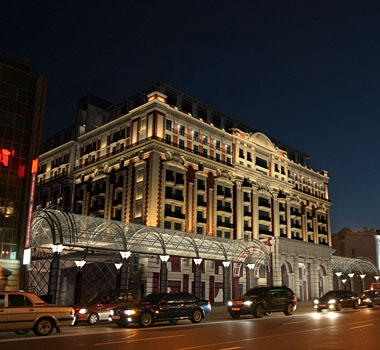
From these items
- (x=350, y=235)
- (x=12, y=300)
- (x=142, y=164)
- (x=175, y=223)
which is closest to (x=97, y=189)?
(x=142, y=164)

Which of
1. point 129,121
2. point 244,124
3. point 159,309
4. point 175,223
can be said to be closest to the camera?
point 159,309

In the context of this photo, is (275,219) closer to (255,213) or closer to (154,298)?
(255,213)

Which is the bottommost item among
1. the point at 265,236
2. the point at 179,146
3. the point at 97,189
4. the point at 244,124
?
the point at 265,236

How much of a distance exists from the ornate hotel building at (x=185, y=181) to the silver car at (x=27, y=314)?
96.2ft

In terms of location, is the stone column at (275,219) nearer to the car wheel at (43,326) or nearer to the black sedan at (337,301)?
the black sedan at (337,301)

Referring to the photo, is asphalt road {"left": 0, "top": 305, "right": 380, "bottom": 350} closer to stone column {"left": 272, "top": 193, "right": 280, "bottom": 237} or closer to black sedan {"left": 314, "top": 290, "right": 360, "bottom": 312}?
black sedan {"left": 314, "top": 290, "right": 360, "bottom": 312}

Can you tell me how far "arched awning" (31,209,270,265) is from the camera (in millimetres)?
30828

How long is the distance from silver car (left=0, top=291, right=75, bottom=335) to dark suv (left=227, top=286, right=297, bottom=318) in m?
11.4

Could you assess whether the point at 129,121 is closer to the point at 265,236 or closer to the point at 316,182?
the point at 265,236

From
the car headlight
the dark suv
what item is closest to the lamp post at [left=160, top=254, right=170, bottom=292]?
the dark suv

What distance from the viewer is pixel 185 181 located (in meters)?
54.8

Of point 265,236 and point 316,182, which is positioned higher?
point 316,182

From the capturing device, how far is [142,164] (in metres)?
52.9

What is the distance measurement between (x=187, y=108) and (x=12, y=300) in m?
46.7
